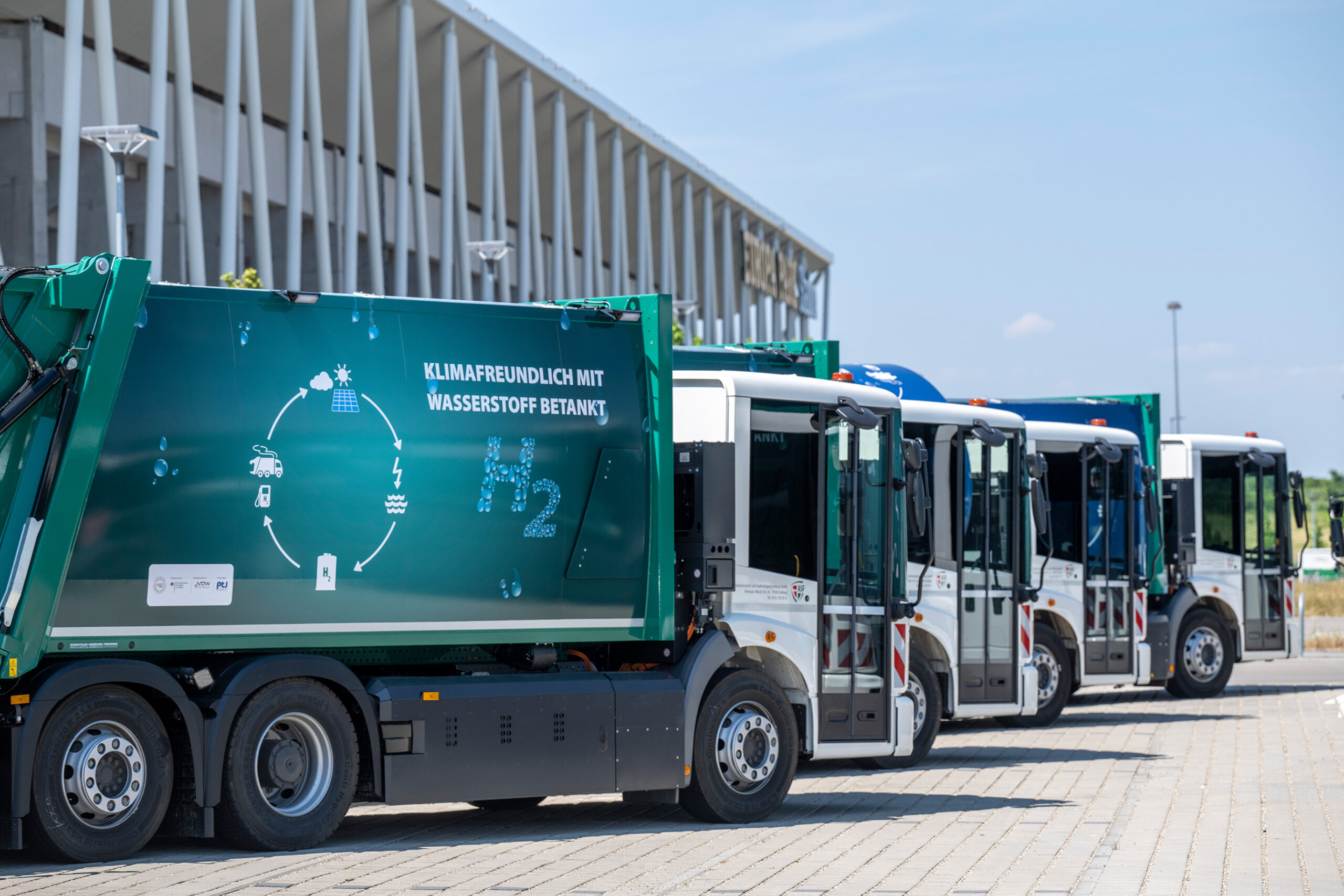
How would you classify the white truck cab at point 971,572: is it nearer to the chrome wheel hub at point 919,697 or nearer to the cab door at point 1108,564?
the chrome wheel hub at point 919,697

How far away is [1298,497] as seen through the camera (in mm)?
20453

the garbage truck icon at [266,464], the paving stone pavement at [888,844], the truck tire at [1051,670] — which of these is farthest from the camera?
the truck tire at [1051,670]

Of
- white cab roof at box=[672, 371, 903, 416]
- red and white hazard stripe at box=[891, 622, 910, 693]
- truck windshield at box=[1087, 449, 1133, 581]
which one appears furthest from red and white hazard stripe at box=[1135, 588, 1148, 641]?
white cab roof at box=[672, 371, 903, 416]

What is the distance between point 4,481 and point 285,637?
5.09 feet

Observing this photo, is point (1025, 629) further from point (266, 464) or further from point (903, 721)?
point (266, 464)

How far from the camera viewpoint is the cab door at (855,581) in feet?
36.1

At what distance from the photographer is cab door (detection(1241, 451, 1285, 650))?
2022 cm

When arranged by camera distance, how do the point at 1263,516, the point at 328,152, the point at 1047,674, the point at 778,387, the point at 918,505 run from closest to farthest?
1. the point at 778,387
2. the point at 918,505
3. the point at 1047,674
4. the point at 1263,516
5. the point at 328,152

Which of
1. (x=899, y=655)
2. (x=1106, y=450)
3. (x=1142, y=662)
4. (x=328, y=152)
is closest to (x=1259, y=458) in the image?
(x=1106, y=450)

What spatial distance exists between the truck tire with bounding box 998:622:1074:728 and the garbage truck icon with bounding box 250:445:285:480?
9.95 m

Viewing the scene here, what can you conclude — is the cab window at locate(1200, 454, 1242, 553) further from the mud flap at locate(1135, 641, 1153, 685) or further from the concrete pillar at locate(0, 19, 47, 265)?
the concrete pillar at locate(0, 19, 47, 265)

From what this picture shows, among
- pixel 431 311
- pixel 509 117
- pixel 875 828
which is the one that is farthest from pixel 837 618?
pixel 509 117

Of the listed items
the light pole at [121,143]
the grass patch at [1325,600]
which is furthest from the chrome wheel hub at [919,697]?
the grass patch at [1325,600]

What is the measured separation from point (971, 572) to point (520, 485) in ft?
20.2
